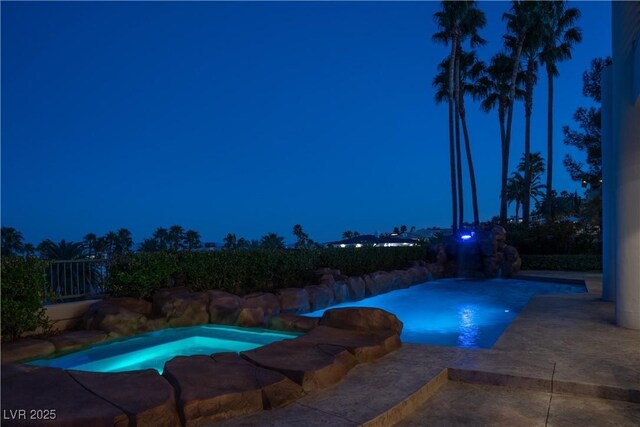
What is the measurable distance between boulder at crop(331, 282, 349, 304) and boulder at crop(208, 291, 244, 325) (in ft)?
10.2

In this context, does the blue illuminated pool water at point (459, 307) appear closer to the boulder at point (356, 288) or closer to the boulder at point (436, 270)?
the boulder at point (356, 288)

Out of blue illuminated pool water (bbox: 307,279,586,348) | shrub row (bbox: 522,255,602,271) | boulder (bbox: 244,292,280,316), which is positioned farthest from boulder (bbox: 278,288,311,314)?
shrub row (bbox: 522,255,602,271)

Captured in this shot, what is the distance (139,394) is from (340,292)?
7.58 metres

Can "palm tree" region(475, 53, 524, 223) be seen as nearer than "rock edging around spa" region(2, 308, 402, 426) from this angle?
No

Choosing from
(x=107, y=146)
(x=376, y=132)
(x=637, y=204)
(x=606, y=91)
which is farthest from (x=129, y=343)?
(x=376, y=132)

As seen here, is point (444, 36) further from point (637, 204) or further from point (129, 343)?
point (129, 343)

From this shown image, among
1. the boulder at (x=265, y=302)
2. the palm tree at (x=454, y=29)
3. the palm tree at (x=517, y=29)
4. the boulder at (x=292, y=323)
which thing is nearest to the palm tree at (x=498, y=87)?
the palm tree at (x=517, y=29)

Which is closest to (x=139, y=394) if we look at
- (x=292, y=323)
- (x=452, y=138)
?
(x=292, y=323)

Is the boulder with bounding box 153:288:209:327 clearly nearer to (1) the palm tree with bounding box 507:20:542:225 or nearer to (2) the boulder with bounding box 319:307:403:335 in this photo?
(2) the boulder with bounding box 319:307:403:335

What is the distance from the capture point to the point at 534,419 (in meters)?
3.21

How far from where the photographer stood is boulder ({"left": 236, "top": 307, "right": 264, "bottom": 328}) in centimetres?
728

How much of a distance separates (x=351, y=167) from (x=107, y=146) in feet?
113

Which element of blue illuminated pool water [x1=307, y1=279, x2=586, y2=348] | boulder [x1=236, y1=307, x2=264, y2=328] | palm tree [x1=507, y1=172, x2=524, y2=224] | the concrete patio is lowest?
blue illuminated pool water [x1=307, y1=279, x2=586, y2=348]

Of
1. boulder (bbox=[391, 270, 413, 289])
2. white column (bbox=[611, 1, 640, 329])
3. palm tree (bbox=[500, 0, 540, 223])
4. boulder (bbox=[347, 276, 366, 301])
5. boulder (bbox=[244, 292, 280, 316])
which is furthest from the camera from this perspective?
palm tree (bbox=[500, 0, 540, 223])
